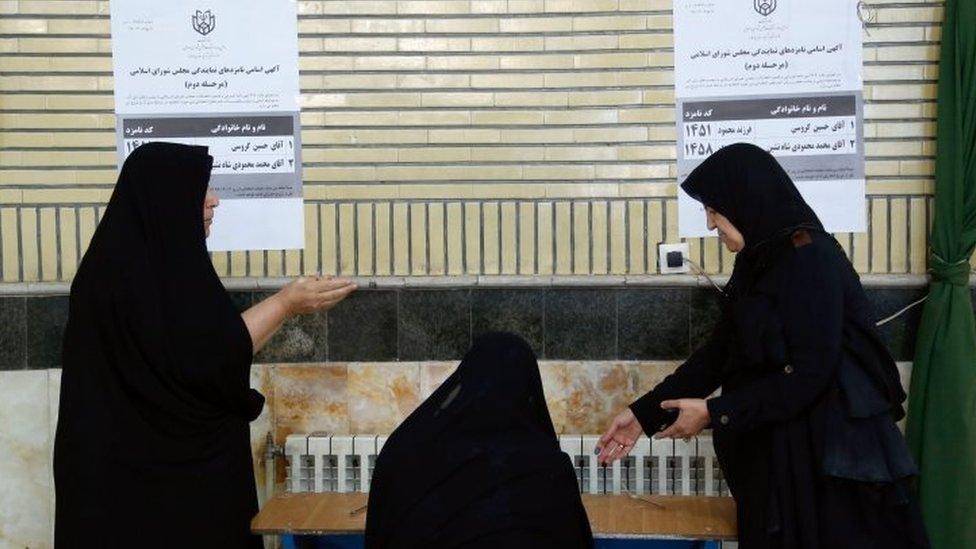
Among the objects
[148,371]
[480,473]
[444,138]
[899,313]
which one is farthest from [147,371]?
[899,313]

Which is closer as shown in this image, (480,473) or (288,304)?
(480,473)

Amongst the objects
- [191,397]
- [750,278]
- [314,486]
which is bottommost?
[314,486]

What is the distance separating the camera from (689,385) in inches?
109

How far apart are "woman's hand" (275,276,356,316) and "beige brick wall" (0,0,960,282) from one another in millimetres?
600

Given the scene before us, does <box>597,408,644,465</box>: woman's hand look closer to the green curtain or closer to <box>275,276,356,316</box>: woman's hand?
<box>275,276,356,316</box>: woman's hand

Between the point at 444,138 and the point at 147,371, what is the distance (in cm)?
143

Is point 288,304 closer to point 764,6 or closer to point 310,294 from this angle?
point 310,294

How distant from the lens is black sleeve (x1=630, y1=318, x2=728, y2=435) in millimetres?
2744

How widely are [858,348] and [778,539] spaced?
50 centimetres

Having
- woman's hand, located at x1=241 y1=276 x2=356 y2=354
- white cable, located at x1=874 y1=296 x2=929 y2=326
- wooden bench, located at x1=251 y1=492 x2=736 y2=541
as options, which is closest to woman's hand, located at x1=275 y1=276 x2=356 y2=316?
woman's hand, located at x1=241 y1=276 x2=356 y2=354

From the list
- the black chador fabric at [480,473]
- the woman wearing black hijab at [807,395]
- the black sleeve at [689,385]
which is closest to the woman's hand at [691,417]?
the woman wearing black hijab at [807,395]

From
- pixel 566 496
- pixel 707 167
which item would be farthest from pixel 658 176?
pixel 566 496

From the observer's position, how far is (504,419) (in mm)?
2023

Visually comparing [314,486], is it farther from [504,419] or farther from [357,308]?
[504,419]
